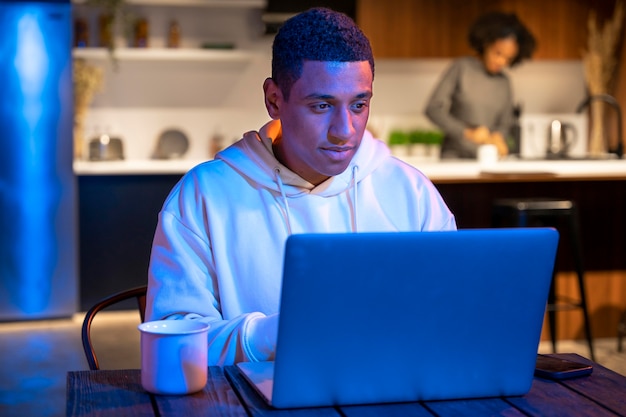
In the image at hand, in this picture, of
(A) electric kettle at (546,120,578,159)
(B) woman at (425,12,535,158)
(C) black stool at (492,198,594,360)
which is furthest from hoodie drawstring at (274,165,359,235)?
(B) woman at (425,12,535,158)

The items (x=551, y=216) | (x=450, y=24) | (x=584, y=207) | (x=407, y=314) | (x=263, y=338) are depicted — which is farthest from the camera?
(x=450, y=24)

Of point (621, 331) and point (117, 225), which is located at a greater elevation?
point (117, 225)

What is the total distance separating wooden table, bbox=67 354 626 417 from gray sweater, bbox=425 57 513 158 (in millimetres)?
4865

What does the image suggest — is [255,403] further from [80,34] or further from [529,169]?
[80,34]

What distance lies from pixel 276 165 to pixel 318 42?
10.8 inches

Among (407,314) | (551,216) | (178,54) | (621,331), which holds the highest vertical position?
(178,54)

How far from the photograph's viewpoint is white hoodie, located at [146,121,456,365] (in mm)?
1701

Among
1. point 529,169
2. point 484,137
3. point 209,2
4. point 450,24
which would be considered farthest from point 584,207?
point 209,2

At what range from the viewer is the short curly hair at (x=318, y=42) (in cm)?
165

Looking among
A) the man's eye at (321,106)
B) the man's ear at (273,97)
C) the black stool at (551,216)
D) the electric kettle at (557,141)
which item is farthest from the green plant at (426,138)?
the man's eye at (321,106)

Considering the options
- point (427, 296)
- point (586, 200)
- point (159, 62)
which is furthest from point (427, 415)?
point (159, 62)

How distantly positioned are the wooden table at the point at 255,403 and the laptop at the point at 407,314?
0.02 meters

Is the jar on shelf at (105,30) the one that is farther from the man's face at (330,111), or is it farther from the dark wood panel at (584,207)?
the man's face at (330,111)

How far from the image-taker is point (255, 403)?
1264 mm
